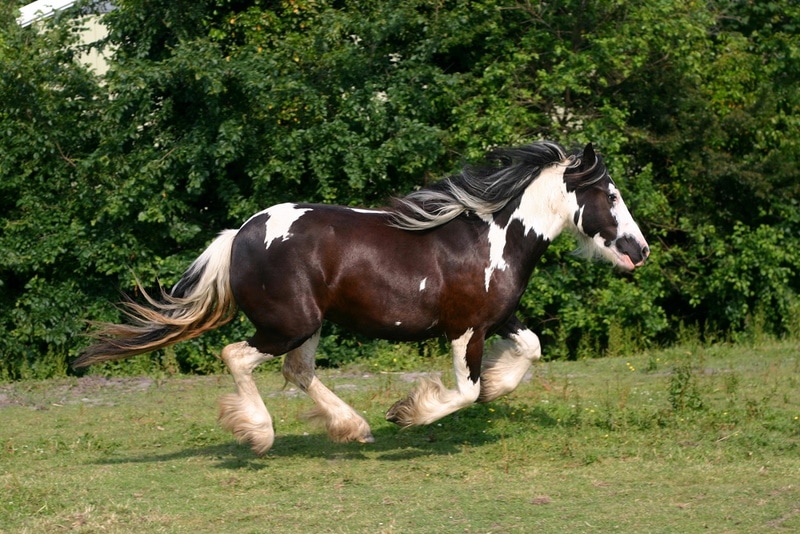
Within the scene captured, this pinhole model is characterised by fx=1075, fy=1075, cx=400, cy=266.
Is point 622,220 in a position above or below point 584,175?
below

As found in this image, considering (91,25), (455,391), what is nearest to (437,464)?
(455,391)

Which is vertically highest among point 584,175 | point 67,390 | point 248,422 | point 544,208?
point 584,175

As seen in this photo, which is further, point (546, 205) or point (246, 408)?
point (546, 205)

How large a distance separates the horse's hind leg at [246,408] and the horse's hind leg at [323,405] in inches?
16.0

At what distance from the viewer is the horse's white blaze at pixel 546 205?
729cm

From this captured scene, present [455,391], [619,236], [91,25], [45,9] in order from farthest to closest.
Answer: [45,9], [91,25], [619,236], [455,391]

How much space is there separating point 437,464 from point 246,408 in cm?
129

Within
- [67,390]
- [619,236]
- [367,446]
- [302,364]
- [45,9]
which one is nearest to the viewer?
[619,236]

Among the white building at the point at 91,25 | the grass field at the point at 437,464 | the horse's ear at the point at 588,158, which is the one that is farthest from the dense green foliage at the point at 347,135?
the horse's ear at the point at 588,158

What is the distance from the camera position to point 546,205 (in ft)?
24.0

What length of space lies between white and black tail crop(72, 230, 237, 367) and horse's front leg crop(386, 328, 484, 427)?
1.40m

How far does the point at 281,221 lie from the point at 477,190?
4.39ft

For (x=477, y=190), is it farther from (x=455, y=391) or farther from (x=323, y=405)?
(x=323, y=405)

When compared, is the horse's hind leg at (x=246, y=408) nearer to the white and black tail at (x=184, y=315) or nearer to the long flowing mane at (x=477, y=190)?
the white and black tail at (x=184, y=315)
